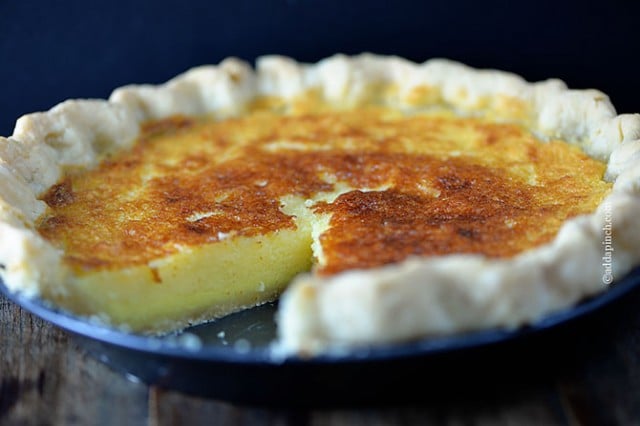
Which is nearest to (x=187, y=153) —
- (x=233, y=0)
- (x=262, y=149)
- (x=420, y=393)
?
(x=262, y=149)

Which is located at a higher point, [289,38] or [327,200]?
[289,38]

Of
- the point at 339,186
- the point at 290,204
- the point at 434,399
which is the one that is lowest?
the point at 434,399

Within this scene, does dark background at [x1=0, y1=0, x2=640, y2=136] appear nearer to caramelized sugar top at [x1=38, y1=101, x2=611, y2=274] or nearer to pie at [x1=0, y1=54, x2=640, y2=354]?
pie at [x1=0, y1=54, x2=640, y2=354]

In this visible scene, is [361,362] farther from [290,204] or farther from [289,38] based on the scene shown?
[289,38]

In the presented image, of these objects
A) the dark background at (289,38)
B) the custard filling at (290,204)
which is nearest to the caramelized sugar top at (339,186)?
the custard filling at (290,204)

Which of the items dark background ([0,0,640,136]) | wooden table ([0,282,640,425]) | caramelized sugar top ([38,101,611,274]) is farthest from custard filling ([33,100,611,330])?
dark background ([0,0,640,136])

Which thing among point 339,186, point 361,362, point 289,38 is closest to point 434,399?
point 361,362
